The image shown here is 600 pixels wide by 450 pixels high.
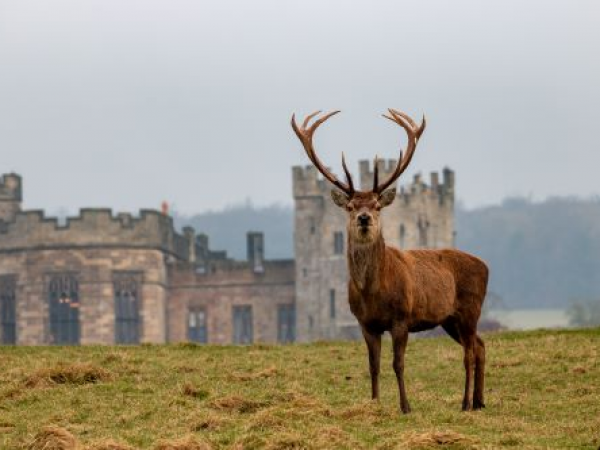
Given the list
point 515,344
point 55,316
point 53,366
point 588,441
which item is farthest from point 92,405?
point 55,316

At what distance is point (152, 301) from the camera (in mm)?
86875

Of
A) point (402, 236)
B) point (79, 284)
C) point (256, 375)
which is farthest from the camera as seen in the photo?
point (402, 236)

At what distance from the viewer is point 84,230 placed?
3364 inches

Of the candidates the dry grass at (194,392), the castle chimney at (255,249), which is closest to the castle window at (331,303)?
the castle chimney at (255,249)

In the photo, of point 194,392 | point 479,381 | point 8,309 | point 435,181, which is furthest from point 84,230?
point 479,381

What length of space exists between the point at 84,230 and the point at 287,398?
65.3 meters

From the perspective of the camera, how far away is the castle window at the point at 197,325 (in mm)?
91250

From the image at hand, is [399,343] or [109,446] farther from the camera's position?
[399,343]

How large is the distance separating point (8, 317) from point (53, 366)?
6302 centimetres

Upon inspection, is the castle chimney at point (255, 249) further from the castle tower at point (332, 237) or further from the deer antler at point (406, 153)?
the deer antler at point (406, 153)

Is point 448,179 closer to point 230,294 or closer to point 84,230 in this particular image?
point 230,294

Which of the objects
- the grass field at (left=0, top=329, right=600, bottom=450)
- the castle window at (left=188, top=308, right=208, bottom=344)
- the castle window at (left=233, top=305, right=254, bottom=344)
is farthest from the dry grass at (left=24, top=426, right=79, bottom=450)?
the castle window at (left=233, top=305, right=254, bottom=344)

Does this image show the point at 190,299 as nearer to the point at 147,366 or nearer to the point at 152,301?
the point at 152,301

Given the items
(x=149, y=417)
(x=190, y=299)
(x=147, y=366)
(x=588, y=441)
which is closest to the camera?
(x=588, y=441)
